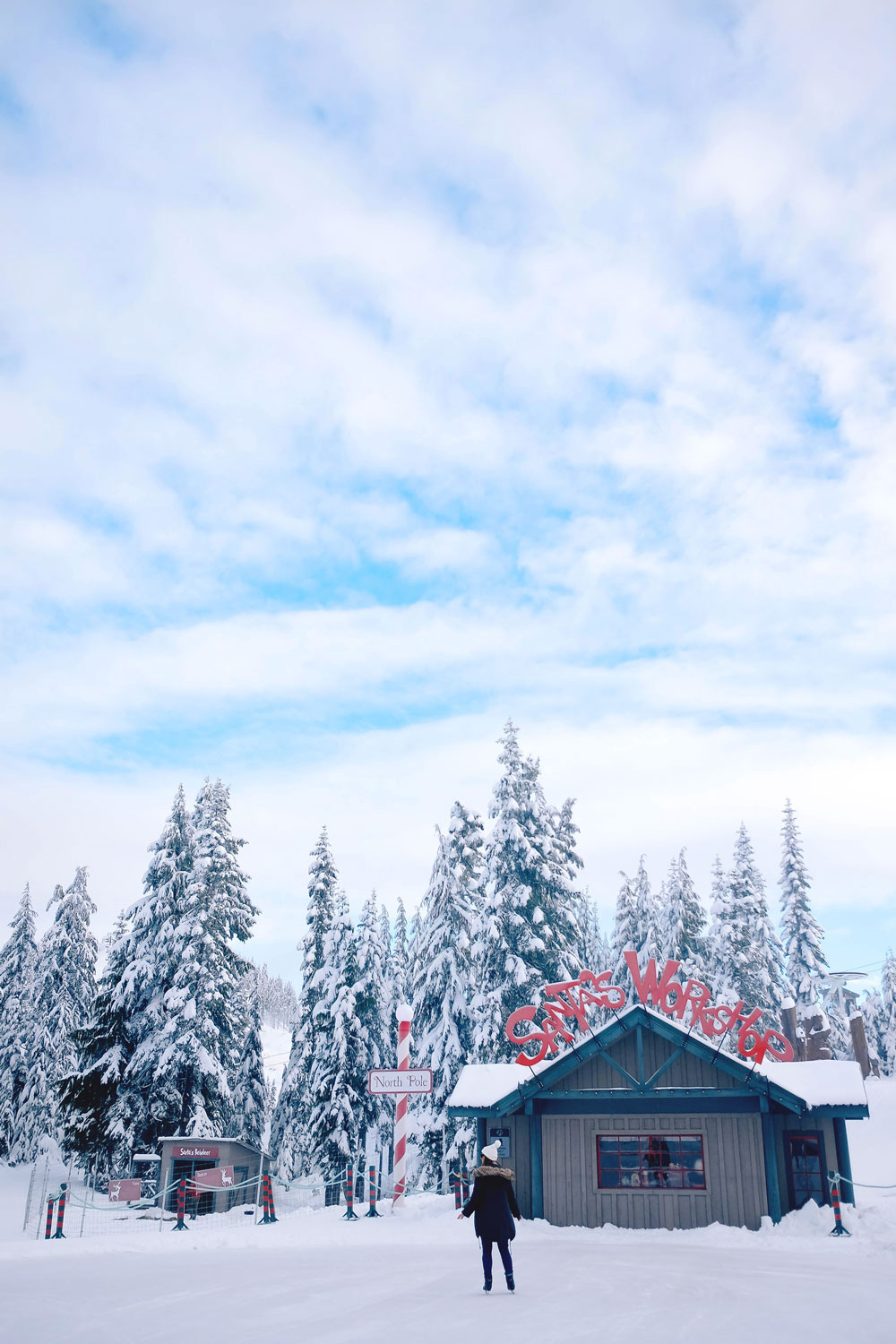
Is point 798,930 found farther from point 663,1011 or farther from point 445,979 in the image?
point 663,1011

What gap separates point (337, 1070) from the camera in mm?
39125

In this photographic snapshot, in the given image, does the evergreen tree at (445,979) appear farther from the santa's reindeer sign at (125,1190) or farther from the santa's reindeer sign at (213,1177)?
the santa's reindeer sign at (125,1190)

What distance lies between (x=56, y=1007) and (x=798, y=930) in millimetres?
39589

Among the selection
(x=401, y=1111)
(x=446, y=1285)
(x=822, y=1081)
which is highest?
(x=822, y=1081)

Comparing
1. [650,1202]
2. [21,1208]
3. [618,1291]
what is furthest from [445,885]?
[618,1291]

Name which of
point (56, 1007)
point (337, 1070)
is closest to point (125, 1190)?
point (337, 1070)

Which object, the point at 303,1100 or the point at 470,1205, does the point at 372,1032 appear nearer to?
the point at 303,1100

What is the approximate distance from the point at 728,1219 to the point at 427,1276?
9.17 m

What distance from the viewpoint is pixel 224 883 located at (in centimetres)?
3794

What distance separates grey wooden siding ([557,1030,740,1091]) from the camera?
21031 mm

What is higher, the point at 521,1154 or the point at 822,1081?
the point at 822,1081

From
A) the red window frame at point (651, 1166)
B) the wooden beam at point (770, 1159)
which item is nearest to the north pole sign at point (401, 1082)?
the red window frame at point (651, 1166)

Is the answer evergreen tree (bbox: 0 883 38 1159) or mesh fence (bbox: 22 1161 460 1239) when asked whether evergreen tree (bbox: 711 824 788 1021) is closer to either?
mesh fence (bbox: 22 1161 460 1239)

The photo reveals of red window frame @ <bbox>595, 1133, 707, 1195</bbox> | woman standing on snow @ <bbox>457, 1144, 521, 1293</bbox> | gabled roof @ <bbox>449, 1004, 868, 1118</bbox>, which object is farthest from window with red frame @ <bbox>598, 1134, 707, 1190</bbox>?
woman standing on snow @ <bbox>457, 1144, 521, 1293</bbox>
